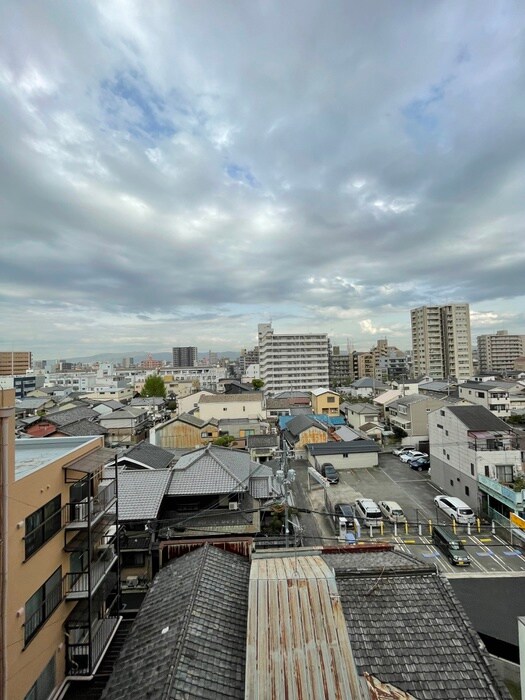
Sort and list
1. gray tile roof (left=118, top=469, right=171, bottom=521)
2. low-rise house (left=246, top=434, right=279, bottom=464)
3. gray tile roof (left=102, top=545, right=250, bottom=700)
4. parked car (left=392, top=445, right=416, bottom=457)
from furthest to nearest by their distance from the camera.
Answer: parked car (left=392, top=445, right=416, bottom=457) → low-rise house (left=246, top=434, right=279, bottom=464) → gray tile roof (left=118, top=469, right=171, bottom=521) → gray tile roof (left=102, top=545, right=250, bottom=700)

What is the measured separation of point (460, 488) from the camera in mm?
20594

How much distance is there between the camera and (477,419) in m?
20.7

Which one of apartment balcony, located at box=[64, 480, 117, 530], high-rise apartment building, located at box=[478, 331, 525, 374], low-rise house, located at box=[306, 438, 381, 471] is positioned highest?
high-rise apartment building, located at box=[478, 331, 525, 374]

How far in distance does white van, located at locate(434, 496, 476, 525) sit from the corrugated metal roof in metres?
14.5

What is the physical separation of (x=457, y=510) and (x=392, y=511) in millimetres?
3230

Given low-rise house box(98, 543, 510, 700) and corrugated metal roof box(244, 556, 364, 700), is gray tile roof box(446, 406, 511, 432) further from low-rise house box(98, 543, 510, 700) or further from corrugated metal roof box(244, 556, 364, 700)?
corrugated metal roof box(244, 556, 364, 700)

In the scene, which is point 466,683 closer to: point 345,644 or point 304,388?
point 345,644

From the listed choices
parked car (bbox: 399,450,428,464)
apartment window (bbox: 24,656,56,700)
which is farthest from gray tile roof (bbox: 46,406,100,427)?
parked car (bbox: 399,450,428,464)

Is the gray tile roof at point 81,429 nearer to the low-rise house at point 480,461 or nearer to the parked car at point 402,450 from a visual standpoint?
the parked car at point 402,450

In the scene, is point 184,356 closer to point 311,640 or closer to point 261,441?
point 261,441

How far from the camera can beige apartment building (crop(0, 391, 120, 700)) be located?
6.62 m

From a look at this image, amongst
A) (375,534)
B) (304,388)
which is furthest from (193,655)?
(304,388)

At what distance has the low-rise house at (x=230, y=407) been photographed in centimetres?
4147

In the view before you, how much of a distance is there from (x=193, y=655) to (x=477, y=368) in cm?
12552
